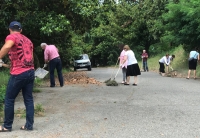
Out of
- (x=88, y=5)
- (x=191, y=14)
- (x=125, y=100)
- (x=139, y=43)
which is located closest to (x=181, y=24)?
(x=191, y=14)

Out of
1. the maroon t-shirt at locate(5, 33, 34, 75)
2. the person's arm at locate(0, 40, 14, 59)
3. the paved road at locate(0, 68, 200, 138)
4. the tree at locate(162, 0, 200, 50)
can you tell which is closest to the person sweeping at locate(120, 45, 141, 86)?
the paved road at locate(0, 68, 200, 138)

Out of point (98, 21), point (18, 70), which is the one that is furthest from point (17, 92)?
point (98, 21)

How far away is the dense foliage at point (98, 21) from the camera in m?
12.5

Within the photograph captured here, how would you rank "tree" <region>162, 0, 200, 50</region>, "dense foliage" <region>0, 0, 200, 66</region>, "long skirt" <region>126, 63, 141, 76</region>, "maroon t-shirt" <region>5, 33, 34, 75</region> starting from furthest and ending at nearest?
"tree" <region>162, 0, 200, 50</region> → "long skirt" <region>126, 63, 141, 76</region> → "dense foliage" <region>0, 0, 200, 66</region> → "maroon t-shirt" <region>5, 33, 34, 75</region>

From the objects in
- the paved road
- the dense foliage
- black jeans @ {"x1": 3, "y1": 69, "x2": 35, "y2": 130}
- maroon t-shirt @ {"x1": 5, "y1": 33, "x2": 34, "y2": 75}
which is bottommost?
the paved road

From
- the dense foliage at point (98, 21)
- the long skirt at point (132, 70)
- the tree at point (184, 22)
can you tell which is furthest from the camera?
the tree at point (184, 22)

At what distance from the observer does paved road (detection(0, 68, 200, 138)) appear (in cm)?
590

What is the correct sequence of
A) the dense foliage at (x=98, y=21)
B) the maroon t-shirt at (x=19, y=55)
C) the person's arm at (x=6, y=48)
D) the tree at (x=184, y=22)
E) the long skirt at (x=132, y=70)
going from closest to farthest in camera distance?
the person's arm at (x=6, y=48), the maroon t-shirt at (x=19, y=55), the dense foliage at (x=98, y=21), the long skirt at (x=132, y=70), the tree at (x=184, y=22)

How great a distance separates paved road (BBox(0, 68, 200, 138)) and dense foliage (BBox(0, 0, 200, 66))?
3.46m

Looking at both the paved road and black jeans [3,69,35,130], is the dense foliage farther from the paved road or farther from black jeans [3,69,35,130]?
black jeans [3,69,35,130]

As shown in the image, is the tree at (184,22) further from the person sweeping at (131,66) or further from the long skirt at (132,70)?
the long skirt at (132,70)

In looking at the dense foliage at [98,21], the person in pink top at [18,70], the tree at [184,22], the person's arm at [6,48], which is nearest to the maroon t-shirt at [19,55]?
the person in pink top at [18,70]

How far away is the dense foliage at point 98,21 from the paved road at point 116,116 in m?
3.46

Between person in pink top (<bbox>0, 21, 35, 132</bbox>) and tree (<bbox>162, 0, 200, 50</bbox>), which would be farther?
tree (<bbox>162, 0, 200, 50</bbox>)
